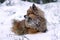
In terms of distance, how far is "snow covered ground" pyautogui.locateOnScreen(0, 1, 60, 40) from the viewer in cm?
650

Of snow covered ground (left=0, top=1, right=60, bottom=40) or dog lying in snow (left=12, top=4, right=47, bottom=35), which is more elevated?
dog lying in snow (left=12, top=4, right=47, bottom=35)

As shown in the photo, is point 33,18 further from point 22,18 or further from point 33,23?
point 22,18

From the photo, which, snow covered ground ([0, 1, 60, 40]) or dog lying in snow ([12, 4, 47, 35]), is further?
dog lying in snow ([12, 4, 47, 35])

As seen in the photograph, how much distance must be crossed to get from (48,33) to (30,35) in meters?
0.53

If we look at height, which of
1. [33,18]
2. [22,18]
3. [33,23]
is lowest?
[22,18]

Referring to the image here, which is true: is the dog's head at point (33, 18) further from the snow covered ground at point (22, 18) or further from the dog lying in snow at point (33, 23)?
the snow covered ground at point (22, 18)

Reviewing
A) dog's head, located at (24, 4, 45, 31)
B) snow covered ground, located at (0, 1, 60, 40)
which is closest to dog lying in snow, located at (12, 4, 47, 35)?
dog's head, located at (24, 4, 45, 31)

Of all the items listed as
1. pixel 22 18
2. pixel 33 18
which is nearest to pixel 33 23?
pixel 33 18

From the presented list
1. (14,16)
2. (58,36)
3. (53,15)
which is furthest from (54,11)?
(58,36)

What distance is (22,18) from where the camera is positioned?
820 centimetres

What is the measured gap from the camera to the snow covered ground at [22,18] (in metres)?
6.50

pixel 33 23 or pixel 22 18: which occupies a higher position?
pixel 33 23

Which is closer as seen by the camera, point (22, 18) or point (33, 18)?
point (33, 18)

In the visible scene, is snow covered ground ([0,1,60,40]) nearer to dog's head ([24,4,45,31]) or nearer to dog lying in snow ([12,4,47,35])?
dog lying in snow ([12,4,47,35])
